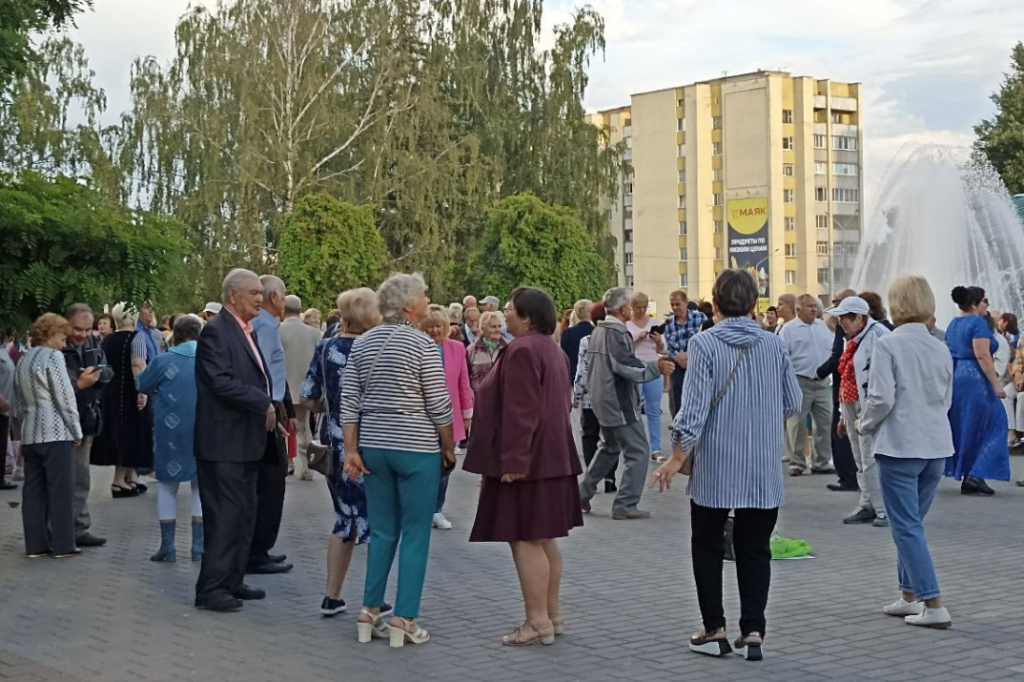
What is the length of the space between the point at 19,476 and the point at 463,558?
886cm

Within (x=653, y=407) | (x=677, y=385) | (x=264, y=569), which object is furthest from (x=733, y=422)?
(x=677, y=385)

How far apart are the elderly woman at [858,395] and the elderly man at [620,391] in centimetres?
155

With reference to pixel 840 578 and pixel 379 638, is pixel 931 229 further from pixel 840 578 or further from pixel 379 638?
pixel 379 638

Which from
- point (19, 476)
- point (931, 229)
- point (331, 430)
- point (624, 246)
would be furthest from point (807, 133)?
point (331, 430)

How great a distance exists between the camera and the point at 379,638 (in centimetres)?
777

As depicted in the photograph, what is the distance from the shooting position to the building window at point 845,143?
369 ft

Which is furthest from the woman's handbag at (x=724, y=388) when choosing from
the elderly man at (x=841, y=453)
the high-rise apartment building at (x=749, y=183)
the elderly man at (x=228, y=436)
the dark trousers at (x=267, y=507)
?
the high-rise apartment building at (x=749, y=183)

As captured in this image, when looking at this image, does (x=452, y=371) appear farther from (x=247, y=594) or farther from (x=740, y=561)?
(x=740, y=561)

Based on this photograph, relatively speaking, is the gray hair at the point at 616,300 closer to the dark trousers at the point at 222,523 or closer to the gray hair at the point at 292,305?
the dark trousers at the point at 222,523

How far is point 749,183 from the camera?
4311 inches

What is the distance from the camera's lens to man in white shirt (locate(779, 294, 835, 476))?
15.9 meters

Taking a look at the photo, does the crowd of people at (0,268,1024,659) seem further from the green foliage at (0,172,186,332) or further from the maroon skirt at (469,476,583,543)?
the green foliage at (0,172,186,332)

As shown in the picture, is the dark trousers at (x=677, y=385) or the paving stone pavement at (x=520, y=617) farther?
the dark trousers at (x=677, y=385)

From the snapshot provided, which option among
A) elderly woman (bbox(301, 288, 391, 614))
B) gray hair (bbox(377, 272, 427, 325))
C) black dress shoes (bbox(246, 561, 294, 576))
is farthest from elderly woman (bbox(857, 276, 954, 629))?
black dress shoes (bbox(246, 561, 294, 576))
